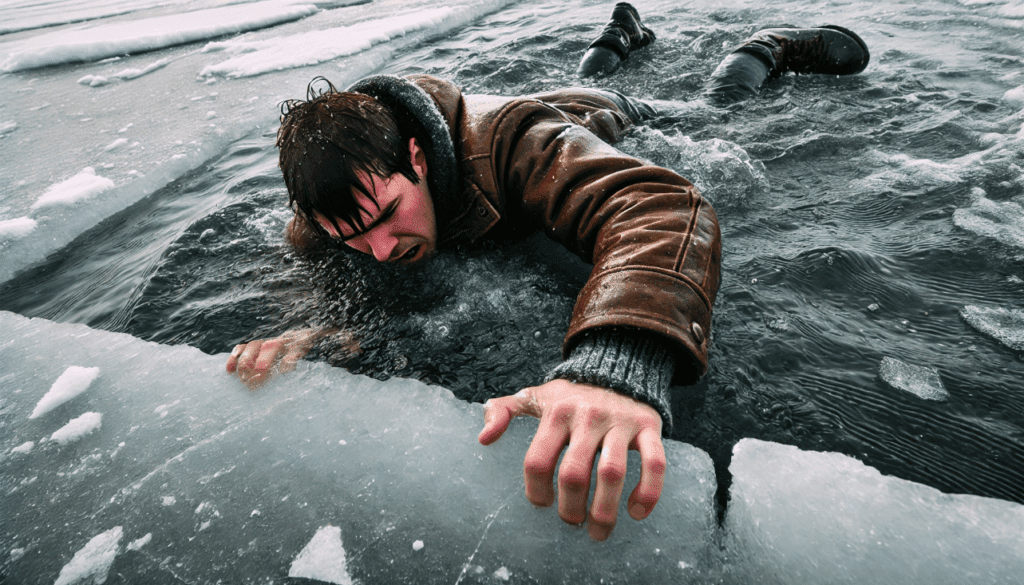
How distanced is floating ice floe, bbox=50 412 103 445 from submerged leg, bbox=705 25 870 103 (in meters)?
3.03

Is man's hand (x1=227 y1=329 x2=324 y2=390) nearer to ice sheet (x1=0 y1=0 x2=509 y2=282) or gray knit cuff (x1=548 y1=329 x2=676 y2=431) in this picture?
gray knit cuff (x1=548 y1=329 x2=676 y2=431)

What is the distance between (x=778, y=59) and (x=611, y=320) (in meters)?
2.80

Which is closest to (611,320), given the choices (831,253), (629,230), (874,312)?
(629,230)

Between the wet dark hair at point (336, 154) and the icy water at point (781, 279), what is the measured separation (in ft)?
1.27

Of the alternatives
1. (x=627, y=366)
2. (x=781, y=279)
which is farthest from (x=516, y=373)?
(x=781, y=279)

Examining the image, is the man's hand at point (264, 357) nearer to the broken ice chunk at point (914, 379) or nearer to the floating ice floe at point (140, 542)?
the floating ice floe at point (140, 542)

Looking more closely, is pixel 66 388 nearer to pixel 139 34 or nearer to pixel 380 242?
pixel 380 242

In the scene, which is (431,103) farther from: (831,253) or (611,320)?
(831,253)

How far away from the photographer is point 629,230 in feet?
4.04

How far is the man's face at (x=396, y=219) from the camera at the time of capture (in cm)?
135

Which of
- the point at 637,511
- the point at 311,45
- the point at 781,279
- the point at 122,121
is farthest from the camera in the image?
the point at 311,45

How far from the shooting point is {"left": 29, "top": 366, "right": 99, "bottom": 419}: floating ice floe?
1.32m

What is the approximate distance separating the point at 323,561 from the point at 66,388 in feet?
3.32

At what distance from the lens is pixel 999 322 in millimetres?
1214
